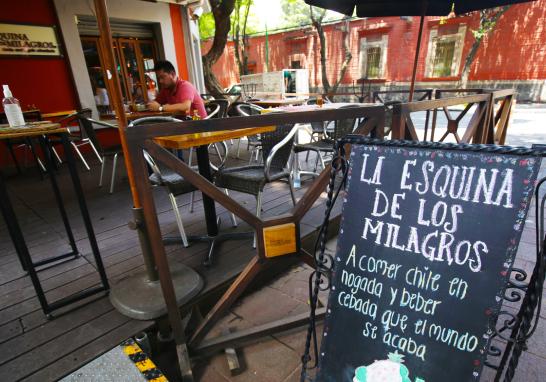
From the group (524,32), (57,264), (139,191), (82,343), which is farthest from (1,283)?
(524,32)

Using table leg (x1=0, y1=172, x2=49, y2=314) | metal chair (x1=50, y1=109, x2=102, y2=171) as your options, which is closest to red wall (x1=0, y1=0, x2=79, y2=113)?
metal chair (x1=50, y1=109, x2=102, y2=171)

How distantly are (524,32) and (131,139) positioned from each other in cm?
1619

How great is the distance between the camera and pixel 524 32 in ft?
39.8

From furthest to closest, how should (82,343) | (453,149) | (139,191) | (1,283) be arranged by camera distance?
(1,283) < (82,343) < (139,191) < (453,149)

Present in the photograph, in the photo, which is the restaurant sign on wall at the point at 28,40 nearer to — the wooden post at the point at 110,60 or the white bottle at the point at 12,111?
the white bottle at the point at 12,111

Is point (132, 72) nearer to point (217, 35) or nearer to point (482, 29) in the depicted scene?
point (217, 35)

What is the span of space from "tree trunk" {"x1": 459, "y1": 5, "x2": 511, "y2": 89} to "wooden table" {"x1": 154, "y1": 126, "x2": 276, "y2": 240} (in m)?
14.4

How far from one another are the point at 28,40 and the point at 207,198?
203 inches

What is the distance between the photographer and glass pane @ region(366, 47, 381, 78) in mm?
16206

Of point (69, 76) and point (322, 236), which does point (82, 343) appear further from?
point (69, 76)

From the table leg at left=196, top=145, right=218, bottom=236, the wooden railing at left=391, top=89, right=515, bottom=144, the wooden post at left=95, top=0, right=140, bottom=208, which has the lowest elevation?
the table leg at left=196, top=145, right=218, bottom=236

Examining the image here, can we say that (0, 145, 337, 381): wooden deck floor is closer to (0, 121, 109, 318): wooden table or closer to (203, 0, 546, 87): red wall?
(0, 121, 109, 318): wooden table

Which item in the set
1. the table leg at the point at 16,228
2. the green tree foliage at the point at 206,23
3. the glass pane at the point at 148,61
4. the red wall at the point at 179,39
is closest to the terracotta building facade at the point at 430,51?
the green tree foliage at the point at 206,23

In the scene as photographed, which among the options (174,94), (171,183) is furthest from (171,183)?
(174,94)
